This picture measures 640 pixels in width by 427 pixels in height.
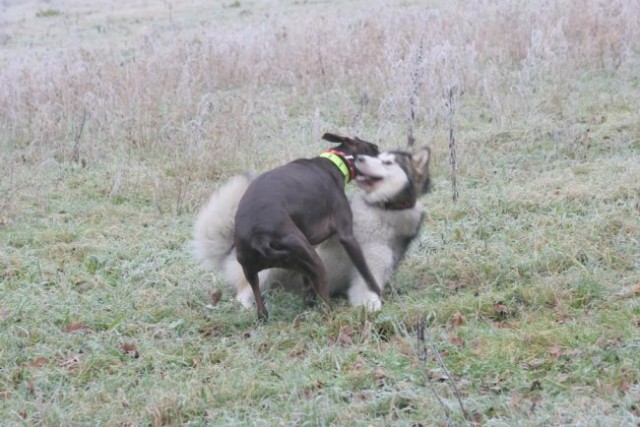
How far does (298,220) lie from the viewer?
548 cm

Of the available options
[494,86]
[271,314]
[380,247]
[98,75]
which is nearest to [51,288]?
[271,314]

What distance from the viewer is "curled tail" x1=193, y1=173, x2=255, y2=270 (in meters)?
6.09

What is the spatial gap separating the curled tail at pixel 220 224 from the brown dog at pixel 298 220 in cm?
45

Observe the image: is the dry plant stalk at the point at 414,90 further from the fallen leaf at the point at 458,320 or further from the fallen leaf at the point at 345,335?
the fallen leaf at the point at 345,335

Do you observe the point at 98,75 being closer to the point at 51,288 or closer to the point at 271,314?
the point at 51,288

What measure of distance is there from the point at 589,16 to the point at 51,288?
29.4ft

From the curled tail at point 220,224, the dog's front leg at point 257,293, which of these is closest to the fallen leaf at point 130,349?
the dog's front leg at point 257,293

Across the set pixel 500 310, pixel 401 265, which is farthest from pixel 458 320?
pixel 401 265

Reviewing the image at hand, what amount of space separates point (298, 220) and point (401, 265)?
4.40 feet

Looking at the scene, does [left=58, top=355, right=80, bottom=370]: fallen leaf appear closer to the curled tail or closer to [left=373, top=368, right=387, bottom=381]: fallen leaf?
the curled tail

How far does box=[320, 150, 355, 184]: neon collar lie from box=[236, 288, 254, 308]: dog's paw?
0.99 metres

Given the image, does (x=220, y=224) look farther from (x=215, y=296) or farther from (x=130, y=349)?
(x=130, y=349)

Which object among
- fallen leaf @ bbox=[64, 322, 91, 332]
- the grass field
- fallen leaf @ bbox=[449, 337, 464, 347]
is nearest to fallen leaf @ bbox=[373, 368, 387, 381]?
the grass field

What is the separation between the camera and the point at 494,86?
34.5 ft
